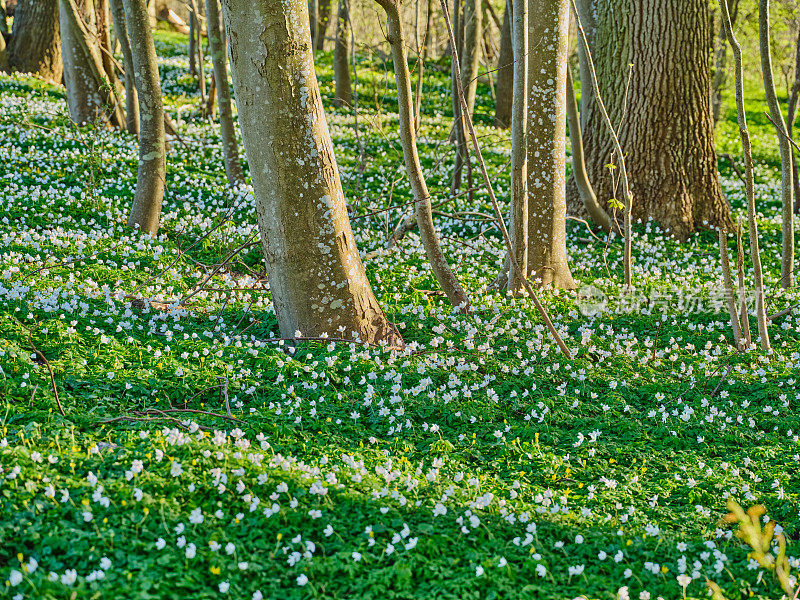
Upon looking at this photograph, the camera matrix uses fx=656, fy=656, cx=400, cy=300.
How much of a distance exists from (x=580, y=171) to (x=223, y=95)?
5525mm

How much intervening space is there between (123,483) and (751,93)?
36211 mm

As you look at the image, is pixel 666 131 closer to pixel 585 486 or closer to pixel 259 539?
pixel 585 486

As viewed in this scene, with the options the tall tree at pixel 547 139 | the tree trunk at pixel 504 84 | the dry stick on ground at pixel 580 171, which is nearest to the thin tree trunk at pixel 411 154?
the tall tree at pixel 547 139

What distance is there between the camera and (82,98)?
12367mm

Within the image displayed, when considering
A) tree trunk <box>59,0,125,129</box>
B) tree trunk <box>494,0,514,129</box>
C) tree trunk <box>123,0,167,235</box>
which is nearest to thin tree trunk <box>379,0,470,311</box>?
tree trunk <box>123,0,167,235</box>

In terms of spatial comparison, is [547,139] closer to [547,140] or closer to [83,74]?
[547,140]

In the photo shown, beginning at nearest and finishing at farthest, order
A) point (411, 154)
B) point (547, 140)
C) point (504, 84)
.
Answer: point (411, 154)
point (547, 140)
point (504, 84)

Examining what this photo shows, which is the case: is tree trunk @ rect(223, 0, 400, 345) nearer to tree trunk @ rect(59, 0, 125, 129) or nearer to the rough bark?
the rough bark

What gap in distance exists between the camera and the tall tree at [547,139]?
22.4 feet

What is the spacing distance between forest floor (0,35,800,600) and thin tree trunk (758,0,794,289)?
741 millimetres

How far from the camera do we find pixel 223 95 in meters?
10.2

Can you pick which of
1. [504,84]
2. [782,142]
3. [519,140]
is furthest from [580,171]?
[504,84]

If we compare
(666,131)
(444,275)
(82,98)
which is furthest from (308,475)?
(82,98)

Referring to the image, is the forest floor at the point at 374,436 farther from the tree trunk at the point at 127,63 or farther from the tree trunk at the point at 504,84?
the tree trunk at the point at 504,84
